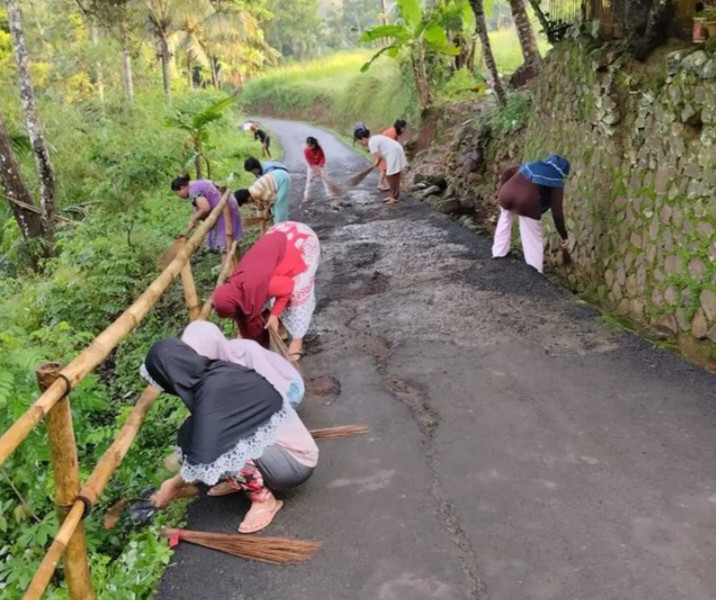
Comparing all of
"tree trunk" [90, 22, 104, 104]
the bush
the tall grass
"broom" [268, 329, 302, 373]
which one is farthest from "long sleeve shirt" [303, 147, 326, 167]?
"tree trunk" [90, 22, 104, 104]

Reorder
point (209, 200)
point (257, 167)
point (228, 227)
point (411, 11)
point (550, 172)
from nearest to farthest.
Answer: point (228, 227) < point (550, 172) < point (209, 200) < point (257, 167) < point (411, 11)

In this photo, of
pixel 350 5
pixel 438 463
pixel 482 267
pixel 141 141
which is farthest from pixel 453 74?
pixel 350 5

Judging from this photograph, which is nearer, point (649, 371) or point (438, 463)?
point (438, 463)

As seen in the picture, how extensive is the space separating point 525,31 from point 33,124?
280 inches

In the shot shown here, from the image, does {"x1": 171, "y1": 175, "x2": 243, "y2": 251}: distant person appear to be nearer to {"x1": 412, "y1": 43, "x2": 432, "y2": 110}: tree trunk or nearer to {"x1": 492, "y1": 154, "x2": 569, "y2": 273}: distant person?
{"x1": 492, "y1": 154, "x2": 569, "y2": 273}: distant person

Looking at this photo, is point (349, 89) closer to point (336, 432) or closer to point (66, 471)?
point (336, 432)

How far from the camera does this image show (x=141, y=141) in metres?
13.0

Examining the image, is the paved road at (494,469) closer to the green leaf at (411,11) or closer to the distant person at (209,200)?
the distant person at (209,200)

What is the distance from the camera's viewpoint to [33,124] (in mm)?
9680

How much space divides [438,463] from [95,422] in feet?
10.2

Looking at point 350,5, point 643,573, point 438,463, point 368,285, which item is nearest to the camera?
point 643,573

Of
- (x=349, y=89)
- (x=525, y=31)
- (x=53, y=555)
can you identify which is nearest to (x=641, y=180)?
(x=53, y=555)

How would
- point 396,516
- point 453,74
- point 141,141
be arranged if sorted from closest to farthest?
point 396,516, point 141,141, point 453,74

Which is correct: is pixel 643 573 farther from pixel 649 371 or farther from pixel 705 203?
pixel 705 203
